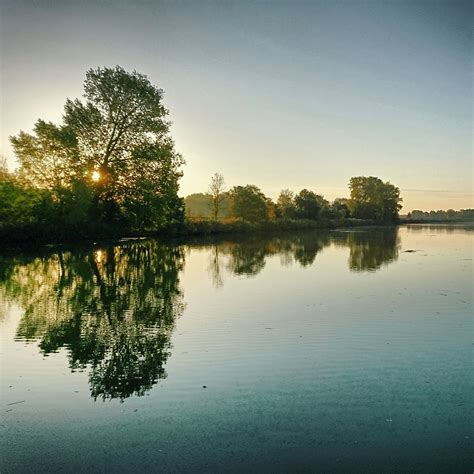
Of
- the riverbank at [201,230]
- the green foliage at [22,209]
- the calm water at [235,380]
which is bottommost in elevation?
the calm water at [235,380]

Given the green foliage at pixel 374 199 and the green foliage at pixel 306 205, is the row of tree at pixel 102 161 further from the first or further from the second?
the green foliage at pixel 374 199

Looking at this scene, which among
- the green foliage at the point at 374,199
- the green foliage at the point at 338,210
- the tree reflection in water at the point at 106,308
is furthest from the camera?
the green foliage at the point at 374,199

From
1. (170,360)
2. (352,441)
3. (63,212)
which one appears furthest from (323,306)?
(63,212)

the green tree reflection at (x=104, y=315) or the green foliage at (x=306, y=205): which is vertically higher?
the green foliage at (x=306, y=205)

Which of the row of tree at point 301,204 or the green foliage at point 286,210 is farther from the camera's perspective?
the green foliage at point 286,210

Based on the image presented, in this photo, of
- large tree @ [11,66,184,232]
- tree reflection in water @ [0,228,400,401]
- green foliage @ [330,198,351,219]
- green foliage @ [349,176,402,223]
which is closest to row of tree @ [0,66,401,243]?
large tree @ [11,66,184,232]

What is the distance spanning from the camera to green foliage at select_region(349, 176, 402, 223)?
5128 inches

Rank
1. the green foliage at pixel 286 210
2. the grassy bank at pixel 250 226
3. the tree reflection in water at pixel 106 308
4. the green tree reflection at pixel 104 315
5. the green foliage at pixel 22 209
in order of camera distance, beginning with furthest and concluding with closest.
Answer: the green foliage at pixel 286 210
the grassy bank at pixel 250 226
the green foliage at pixel 22 209
the tree reflection in water at pixel 106 308
the green tree reflection at pixel 104 315

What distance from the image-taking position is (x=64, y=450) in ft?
17.0

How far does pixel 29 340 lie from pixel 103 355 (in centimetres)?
242

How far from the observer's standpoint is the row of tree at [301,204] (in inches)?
3196

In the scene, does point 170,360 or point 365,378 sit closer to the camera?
point 365,378

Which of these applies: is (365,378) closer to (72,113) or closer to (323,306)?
(323,306)

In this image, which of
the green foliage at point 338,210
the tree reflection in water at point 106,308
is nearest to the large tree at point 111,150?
the tree reflection in water at point 106,308
